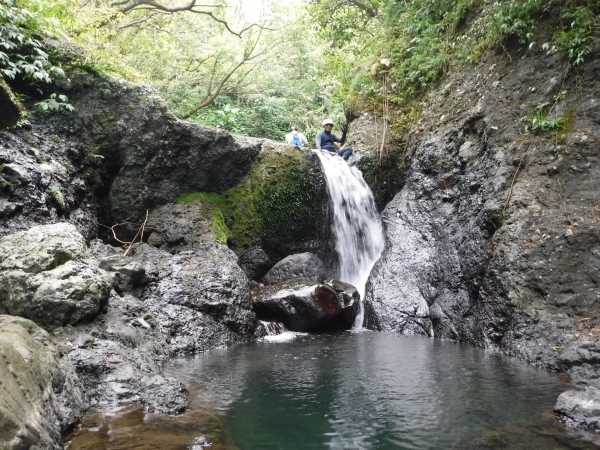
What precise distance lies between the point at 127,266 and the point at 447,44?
28.6ft

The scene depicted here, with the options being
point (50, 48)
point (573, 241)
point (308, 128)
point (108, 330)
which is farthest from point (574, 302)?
point (308, 128)

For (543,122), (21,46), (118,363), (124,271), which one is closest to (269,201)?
(124,271)

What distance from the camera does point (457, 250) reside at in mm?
8211

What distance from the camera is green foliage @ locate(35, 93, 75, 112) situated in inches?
297

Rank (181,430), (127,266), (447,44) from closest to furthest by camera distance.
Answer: (181,430), (127,266), (447,44)

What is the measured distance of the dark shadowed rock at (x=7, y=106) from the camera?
415 centimetres

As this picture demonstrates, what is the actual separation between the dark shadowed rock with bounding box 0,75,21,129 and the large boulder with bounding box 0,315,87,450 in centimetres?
208

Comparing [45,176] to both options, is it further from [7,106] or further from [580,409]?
[580,409]

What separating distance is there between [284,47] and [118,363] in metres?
20.1

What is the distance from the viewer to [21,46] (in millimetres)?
7266

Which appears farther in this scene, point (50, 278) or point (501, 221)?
point (501, 221)

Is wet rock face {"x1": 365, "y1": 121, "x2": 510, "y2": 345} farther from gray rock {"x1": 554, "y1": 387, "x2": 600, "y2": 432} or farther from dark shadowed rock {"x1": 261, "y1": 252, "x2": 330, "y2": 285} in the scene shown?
gray rock {"x1": 554, "y1": 387, "x2": 600, "y2": 432}

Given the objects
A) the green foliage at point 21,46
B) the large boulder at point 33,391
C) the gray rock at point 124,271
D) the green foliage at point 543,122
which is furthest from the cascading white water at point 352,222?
the large boulder at point 33,391

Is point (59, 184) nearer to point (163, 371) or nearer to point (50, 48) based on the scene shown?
point (50, 48)
